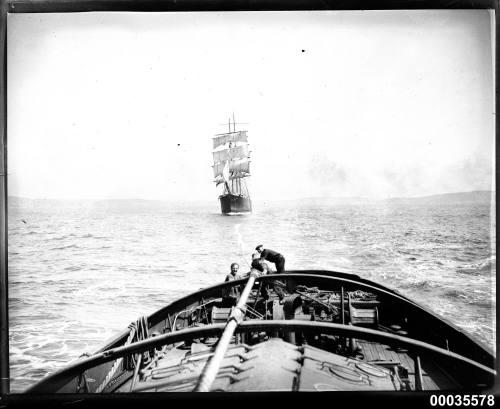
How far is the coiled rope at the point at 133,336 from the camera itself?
13.2 ft

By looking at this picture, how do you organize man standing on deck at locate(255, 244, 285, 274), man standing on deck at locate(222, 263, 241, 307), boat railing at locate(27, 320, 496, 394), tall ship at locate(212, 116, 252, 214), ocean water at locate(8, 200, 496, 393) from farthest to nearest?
tall ship at locate(212, 116, 252, 214) → ocean water at locate(8, 200, 496, 393) → man standing on deck at locate(255, 244, 285, 274) → man standing on deck at locate(222, 263, 241, 307) → boat railing at locate(27, 320, 496, 394)

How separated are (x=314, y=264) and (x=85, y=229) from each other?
14.9 ft

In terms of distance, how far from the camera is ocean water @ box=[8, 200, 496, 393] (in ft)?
20.5

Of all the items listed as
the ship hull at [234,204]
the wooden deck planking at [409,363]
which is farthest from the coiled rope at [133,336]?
the ship hull at [234,204]

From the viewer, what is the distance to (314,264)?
8.29m

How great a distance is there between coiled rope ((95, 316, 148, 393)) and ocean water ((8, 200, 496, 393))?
183 centimetres

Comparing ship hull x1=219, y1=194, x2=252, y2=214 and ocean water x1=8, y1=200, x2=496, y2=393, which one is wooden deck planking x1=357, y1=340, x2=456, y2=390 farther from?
ship hull x1=219, y1=194, x2=252, y2=214

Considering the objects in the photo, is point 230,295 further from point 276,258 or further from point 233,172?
point 233,172

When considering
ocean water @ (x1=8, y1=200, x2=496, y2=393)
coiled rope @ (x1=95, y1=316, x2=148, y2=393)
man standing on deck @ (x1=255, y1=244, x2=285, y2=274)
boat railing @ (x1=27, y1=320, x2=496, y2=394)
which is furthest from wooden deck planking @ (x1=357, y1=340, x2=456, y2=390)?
coiled rope @ (x1=95, y1=316, x2=148, y2=393)

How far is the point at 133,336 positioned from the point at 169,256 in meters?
4.12

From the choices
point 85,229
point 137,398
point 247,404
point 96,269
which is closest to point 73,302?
point 96,269

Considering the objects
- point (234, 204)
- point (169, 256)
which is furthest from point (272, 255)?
point (234, 204)

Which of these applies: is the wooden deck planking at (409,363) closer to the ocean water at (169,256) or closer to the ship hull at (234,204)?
the ocean water at (169,256)

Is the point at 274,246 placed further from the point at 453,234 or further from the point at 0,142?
the point at 0,142
